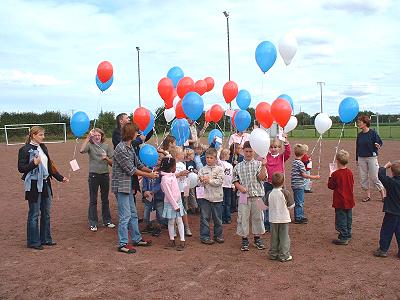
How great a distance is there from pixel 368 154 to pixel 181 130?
4.18 meters

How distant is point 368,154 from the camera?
870 cm

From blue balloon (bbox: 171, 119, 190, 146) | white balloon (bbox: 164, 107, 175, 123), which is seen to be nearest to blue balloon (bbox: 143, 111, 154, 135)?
blue balloon (bbox: 171, 119, 190, 146)

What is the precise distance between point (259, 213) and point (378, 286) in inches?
74.8

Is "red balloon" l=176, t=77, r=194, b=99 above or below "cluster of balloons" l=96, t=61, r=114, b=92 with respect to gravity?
below

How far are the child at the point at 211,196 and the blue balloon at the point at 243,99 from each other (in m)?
2.48

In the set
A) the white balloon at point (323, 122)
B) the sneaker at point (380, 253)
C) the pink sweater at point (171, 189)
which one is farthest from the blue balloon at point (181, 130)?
the sneaker at point (380, 253)

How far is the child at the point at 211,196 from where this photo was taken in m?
6.00

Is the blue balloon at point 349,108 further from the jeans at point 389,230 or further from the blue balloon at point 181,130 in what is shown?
the blue balloon at point 181,130

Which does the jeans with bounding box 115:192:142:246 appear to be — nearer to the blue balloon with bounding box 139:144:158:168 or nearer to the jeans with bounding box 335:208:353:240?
the blue balloon with bounding box 139:144:158:168

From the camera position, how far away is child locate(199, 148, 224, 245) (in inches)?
236

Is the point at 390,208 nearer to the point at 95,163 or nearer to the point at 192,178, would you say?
the point at 192,178

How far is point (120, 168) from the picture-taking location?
5.62 meters

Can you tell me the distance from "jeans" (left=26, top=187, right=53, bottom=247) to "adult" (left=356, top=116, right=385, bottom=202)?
20.7ft

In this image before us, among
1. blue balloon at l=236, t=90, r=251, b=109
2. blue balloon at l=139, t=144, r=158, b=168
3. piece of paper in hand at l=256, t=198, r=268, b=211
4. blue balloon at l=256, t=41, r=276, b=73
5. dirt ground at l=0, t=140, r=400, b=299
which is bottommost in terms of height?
dirt ground at l=0, t=140, r=400, b=299
